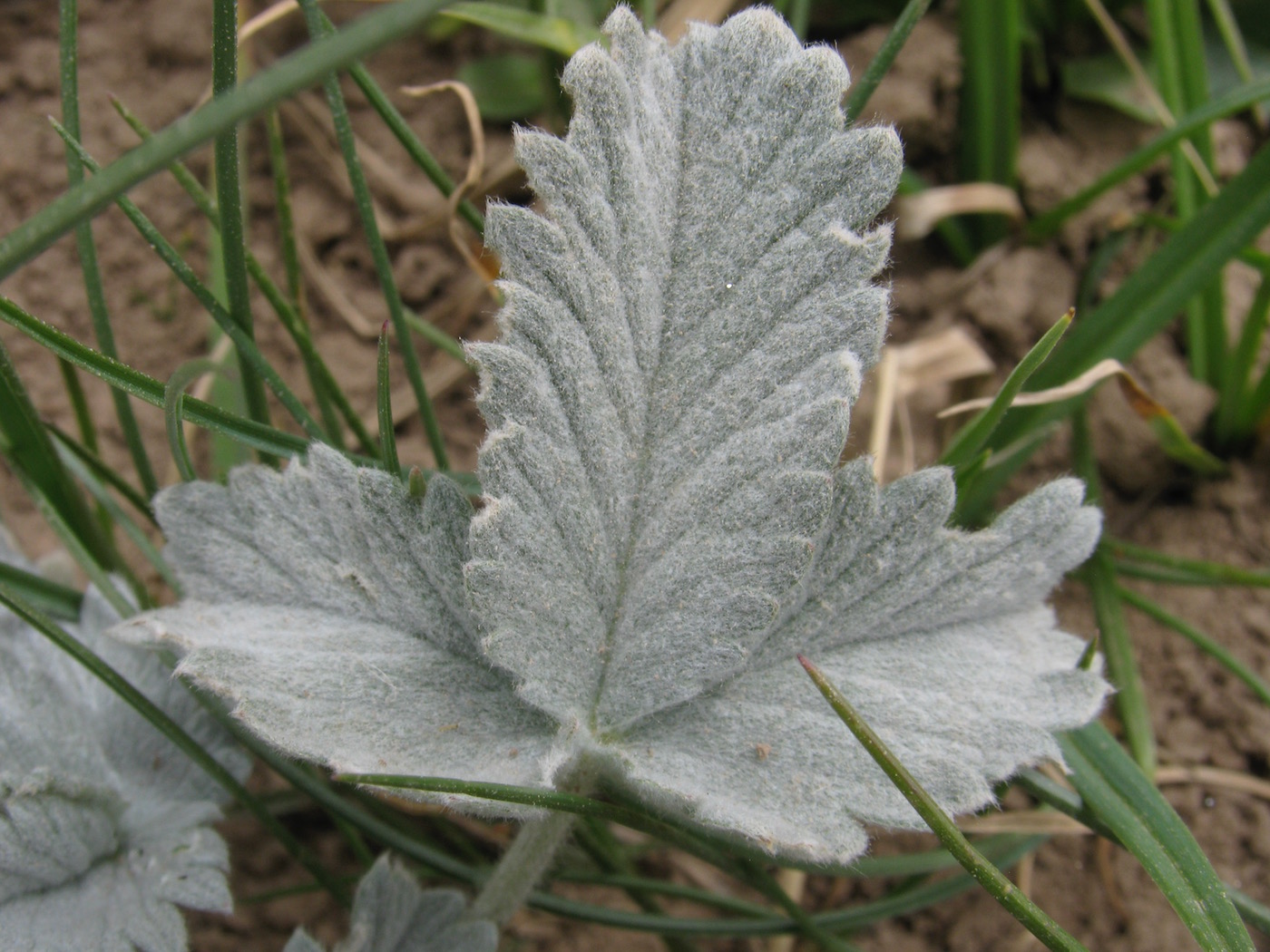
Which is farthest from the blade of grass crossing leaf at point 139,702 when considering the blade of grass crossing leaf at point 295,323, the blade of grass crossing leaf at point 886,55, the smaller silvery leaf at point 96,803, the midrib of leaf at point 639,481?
the blade of grass crossing leaf at point 886,55

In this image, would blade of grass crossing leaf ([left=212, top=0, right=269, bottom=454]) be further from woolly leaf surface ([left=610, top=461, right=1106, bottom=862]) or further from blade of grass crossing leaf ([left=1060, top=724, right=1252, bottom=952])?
blade of grass crossing leaf ([left=1060, top=724, right=1252, bottom=952])

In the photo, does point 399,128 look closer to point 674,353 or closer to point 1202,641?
point 674,353

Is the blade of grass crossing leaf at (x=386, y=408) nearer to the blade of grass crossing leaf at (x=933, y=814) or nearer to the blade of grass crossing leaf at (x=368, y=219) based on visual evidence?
the blade of grass crossing leaf at (x=368, y=219)

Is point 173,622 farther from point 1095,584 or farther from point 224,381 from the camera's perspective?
point 1095,584

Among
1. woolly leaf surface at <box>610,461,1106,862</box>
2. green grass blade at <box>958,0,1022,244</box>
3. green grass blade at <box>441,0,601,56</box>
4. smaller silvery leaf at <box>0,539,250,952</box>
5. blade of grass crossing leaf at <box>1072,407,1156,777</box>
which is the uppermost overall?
green grass blade at <box>441,0,601,56</box>

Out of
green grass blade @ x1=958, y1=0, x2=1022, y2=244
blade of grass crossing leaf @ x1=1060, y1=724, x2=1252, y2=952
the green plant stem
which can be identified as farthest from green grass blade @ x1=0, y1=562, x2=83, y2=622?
green grass blade @ x1=958, y1=0, x2=1022, y2=244
